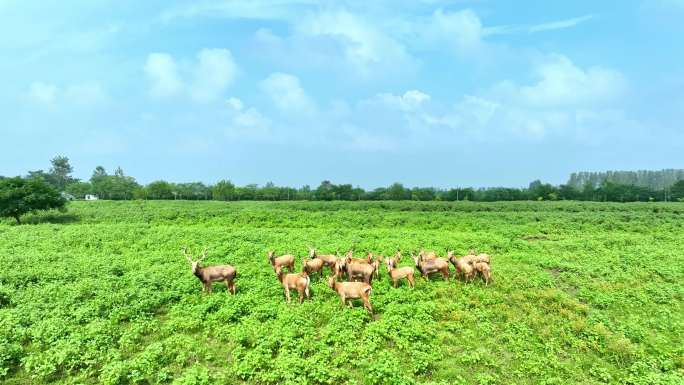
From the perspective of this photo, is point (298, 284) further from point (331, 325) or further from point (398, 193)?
point (398, 193)

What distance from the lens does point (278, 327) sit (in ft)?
35.8

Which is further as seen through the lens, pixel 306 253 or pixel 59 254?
pixel 306 253

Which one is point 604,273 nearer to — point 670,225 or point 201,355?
point 201,355

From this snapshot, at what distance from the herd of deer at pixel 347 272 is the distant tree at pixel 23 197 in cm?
3534

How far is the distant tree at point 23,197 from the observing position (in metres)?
37.0

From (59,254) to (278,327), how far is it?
15.1 m

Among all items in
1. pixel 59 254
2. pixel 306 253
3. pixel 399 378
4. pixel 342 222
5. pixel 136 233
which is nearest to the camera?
pixel 399 378

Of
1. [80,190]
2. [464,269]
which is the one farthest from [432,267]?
[80,190]

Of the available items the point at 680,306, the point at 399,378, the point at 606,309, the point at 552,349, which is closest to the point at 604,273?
the point at 680,306

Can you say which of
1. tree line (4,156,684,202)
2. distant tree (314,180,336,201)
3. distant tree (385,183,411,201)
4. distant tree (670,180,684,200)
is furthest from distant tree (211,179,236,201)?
distant tree (670,180,684,200)

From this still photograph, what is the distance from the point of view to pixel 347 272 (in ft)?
49.6

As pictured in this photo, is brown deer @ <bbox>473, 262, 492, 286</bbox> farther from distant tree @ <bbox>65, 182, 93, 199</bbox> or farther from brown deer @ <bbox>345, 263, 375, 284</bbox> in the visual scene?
distant tree @ <bbox>65, 182, 93, 199</bbox>

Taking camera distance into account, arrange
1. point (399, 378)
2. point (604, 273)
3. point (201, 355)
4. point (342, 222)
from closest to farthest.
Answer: point (399, 378), point (201, 355), point (604, 273), point (342, 222)

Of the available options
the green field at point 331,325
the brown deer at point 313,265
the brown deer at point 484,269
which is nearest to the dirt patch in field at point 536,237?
the green field at point 331,325
